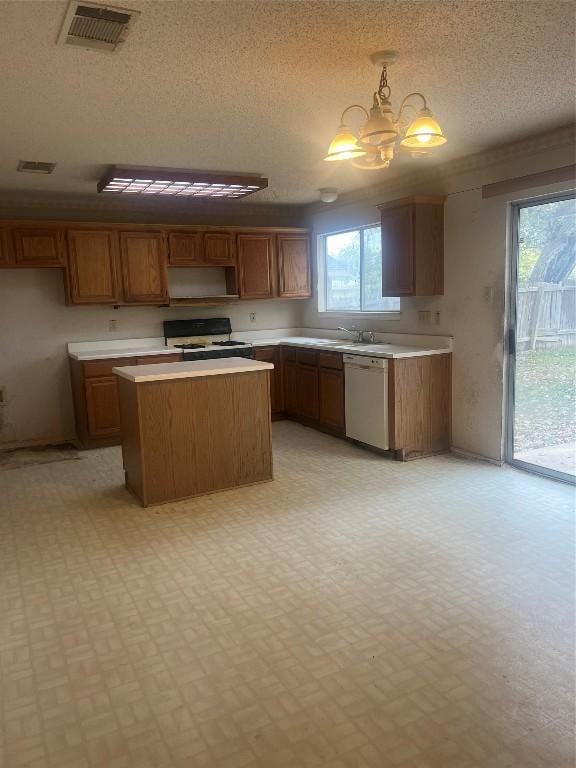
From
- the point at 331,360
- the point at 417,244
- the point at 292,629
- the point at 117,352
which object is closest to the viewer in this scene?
the point at 292,629

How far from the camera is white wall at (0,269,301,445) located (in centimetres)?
544

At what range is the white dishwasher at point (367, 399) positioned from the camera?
4668 millimetres

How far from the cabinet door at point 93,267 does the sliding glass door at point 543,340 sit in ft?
12.0

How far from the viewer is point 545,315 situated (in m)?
4.09

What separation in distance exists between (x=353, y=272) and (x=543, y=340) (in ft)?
8.19

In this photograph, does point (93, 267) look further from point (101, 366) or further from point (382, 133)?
point (382, 133)

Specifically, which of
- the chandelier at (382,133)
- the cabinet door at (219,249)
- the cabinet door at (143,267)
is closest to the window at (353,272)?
the cabinet door at (219,249)

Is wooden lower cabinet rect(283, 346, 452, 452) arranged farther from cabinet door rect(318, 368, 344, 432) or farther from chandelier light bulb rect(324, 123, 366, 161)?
chandelier light bulb rect(324, 123, 366, 161)

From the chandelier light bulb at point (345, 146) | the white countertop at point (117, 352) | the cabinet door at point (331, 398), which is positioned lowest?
the cabinet door at point (331, 398)

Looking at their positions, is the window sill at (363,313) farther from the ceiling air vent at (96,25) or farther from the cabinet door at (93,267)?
the ceiling air vent at (96,25)

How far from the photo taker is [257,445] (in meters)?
4.21

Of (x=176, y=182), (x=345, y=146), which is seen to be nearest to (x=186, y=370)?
(x=176, y=182)

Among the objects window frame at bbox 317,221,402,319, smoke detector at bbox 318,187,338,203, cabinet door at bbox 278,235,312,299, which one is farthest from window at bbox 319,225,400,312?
smoke detector at bbox 318,187,338,203

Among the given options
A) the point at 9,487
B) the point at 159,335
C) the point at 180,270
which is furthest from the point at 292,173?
the point at 9,487
